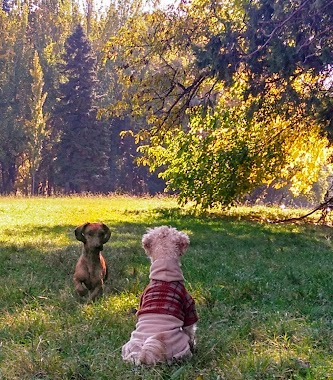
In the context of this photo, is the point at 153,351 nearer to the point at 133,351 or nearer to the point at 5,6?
the point at 133,351

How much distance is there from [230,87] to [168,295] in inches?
338

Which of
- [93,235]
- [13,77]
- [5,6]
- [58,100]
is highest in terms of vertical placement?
[5,6]

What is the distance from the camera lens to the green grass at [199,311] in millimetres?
3486

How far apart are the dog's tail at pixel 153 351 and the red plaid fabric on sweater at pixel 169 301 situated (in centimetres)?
23

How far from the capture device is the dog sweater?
12.2 ft

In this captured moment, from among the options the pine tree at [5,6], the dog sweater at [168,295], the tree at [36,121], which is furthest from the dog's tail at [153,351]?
the pine tree at [5,6]

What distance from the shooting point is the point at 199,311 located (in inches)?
203

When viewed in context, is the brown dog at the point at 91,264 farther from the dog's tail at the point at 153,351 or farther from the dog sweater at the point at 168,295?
the dog's tail at the point at 153,351

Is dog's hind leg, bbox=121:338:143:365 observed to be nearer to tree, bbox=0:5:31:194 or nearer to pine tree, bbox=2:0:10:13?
tree, bbox=0:5:31:194

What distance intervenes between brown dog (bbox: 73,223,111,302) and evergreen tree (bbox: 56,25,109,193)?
37.4 metres

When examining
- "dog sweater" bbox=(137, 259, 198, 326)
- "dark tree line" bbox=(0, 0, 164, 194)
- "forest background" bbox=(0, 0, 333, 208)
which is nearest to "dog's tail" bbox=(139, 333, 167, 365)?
"dog sweater" bbox=(137, 259, 198, 326)

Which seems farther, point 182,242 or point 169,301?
point 182,242

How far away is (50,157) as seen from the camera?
44219 millimetres

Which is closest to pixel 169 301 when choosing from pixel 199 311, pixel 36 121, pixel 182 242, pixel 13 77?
pixel 182 242
